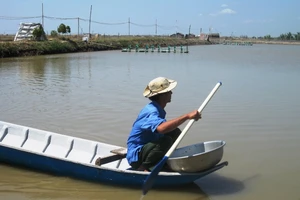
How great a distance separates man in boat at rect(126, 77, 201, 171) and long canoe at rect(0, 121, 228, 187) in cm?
17

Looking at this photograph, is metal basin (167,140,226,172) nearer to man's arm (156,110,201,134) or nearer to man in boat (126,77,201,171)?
man in boat (126,77,201,171)

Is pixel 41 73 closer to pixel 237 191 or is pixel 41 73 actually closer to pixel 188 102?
pixel 188 102

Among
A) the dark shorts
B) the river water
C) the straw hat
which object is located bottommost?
the river water

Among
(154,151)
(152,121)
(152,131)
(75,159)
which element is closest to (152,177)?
(154,151)

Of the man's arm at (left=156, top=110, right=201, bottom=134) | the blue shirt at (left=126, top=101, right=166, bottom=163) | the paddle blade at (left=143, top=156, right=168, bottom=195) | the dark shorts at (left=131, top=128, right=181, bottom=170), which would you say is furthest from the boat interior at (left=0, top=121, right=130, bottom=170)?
the man's arm at (left=156, top=110, right=201, bottom=134)

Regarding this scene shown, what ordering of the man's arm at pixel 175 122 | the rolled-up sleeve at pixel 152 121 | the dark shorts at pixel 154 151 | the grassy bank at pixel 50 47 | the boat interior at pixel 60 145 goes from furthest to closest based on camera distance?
the grassy bank at pixel 50 47 → the boat interior at pixel 60 145 → the dark shorts at pixel 154 151 → the rolled-up sleeve at pixel 152 121 → the man's arm at pixel 175 122

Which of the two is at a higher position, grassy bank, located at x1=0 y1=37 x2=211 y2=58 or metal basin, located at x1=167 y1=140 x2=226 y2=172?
grassy bank, located at x1=0 y1=37 x2=211 y2=58

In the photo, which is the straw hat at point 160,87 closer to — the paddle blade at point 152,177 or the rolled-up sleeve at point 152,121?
the rolled-up sleeve at point 152,121

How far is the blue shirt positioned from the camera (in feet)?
15.5

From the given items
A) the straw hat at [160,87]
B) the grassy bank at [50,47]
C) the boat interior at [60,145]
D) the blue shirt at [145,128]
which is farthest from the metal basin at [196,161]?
the grassy bank at [50,47]

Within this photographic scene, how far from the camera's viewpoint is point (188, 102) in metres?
11.4

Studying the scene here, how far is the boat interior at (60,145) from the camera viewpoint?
592 cm

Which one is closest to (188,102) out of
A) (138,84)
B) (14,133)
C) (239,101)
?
(239,101)

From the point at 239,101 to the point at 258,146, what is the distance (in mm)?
4338
